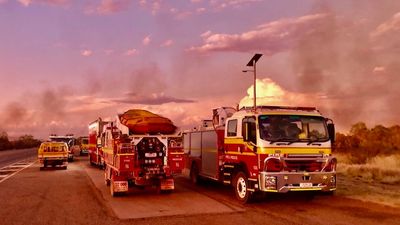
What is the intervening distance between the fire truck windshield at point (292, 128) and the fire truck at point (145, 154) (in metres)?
4.09

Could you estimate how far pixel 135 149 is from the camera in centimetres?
1580

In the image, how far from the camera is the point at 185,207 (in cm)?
Result: 1335

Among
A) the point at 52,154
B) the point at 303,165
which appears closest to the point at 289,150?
the point at 303,165

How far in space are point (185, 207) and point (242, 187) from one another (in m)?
2.04

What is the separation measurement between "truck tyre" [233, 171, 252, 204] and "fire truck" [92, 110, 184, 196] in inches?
99.5

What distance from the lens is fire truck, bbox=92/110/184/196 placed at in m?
15.6

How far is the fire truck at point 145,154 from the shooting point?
15.6 metres

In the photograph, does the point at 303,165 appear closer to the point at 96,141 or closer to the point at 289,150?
the point at 289,150

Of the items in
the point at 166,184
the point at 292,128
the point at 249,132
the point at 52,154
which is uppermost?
the point at 292,128

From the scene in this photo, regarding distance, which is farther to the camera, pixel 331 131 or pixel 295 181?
pixel 331 131

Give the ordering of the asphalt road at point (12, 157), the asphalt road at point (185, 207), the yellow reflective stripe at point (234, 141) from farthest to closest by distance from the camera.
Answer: the asphalt road at point (12, 157)
the yellow reflective stripe at point (234, 141)
the asphalt road at point (185, 207)

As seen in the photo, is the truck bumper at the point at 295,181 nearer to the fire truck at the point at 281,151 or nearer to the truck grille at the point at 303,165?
the fire truck at the point at 281,151

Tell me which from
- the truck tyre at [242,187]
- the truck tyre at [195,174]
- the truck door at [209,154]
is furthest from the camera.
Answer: the truck tyre at [195,174]

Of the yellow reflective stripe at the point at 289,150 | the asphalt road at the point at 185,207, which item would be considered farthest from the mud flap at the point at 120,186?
the yellow reflective stripe at the point at 289,150
